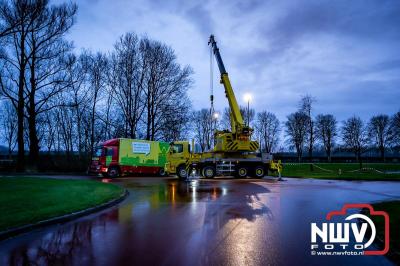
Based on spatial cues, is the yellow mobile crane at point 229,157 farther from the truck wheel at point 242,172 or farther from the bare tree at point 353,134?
the bare tree at point 353,134

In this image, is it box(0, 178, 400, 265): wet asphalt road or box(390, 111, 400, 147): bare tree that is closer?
box(0, 178, 400, 265): wet asphalt road

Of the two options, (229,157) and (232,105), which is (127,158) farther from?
(232,105)

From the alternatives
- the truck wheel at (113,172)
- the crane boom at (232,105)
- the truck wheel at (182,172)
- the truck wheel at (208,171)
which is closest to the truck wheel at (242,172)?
the truck wheel at (208,171)

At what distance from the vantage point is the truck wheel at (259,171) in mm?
27252

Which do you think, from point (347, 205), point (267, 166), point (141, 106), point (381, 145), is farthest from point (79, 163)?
point (381, 145)

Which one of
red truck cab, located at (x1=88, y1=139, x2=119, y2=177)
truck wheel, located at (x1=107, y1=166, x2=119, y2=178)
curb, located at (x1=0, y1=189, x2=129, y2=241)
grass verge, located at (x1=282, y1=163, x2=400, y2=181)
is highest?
red truck cab, located at (x1=88, y1=139, x2=119, y2=177)

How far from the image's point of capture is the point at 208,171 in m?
27.2

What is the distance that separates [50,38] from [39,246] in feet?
99.5

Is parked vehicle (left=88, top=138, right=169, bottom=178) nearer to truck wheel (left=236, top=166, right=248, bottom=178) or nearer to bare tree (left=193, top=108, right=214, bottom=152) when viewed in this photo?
truck wheel (left=236, top=166, right=248, bottom=178)

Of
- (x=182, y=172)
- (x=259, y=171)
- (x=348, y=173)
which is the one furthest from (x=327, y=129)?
(x=182, y=172)

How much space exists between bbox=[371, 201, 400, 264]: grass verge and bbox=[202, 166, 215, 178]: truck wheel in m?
17.5

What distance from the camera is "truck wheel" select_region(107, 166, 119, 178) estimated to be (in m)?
29.2

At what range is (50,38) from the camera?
3152 centimetres

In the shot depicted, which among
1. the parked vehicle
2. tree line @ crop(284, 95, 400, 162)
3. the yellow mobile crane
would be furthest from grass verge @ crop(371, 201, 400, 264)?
tree line @ crop(284, 95, 400, 162)
